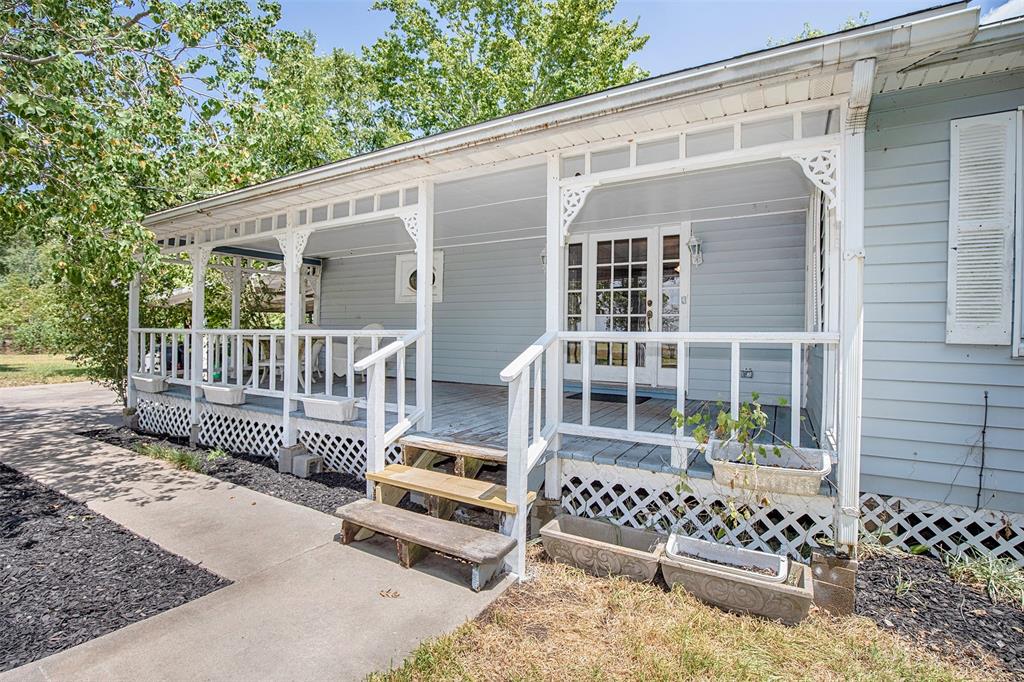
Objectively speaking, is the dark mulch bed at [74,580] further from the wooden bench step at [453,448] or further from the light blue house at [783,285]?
the wooden bench step at [453,448]

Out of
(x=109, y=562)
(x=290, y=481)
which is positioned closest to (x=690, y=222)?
(x=290, y=481)

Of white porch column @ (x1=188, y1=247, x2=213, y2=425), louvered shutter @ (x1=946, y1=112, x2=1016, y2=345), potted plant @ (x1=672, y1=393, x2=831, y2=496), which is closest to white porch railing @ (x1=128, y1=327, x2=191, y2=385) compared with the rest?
white porch column @ (x1=188, y1=247, x2=213, y2=425)

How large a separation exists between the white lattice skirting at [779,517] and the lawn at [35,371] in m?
12.0

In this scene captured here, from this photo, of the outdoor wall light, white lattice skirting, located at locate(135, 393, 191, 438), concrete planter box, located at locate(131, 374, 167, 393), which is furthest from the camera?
concrete planter box, located at locate(131, 374, 167, 393)

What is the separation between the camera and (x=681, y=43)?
47.4 feet

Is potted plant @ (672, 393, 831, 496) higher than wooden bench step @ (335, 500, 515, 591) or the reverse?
higher

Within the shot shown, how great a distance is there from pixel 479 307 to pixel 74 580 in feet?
17.8

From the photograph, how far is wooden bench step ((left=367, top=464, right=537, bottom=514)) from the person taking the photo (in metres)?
3.02

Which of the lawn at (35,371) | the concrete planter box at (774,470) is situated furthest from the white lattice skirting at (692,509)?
the lawn at (35,371)

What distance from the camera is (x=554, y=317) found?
3.62 meters

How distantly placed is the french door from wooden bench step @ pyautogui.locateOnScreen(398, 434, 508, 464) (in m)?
2.76

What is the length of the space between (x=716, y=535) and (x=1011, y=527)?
5.12 feet

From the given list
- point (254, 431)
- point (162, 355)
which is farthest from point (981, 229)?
point (162, 355)

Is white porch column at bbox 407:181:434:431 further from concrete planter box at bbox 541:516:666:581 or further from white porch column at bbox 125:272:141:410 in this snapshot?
white porch column at bbox 125:272:141:410
